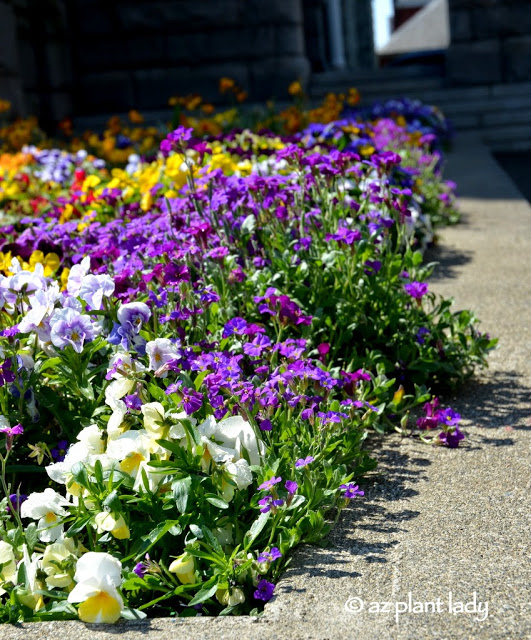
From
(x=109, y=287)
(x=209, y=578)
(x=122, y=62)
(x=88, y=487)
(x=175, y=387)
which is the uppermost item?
(x=122, y=62)

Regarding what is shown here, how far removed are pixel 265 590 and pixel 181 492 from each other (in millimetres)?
260

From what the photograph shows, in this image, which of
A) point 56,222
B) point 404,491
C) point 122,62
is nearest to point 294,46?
point 122,62

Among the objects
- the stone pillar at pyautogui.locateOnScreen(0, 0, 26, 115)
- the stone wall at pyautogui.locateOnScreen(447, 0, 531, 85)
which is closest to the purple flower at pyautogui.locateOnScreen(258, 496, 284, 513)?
the stone pillar at pyautogui.locateOnScreen(0, 0, 26, 115)

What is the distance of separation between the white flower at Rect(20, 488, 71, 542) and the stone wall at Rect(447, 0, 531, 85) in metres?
10.8

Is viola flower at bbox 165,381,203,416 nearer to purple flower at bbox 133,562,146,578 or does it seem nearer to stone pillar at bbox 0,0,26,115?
purple flower at bbox 133,562,146,578

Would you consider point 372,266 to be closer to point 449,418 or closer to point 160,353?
point 449,418

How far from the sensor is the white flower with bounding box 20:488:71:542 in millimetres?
1872

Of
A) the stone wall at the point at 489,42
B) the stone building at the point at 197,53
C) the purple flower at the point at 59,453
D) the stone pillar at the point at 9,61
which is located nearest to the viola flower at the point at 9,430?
the purple flower at the point at 59,453

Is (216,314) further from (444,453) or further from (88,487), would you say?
(88,487)

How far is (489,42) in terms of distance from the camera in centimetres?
1151

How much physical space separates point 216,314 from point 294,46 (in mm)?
9494

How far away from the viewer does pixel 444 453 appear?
243 centimetres

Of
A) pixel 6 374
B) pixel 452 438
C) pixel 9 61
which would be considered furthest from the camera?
pixel 9 61

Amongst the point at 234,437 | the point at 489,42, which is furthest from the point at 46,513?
the point at 489,42
